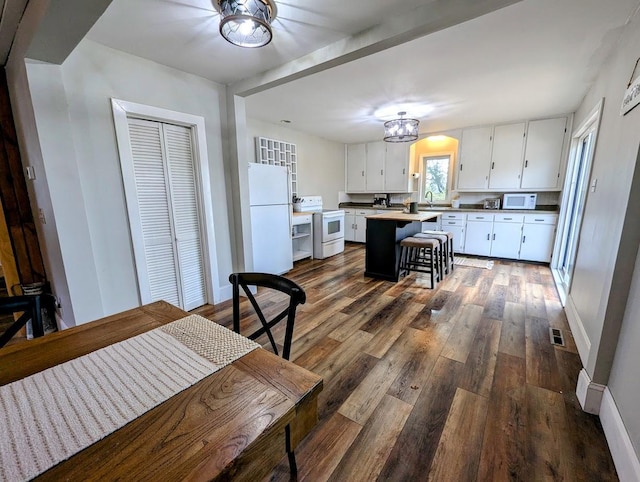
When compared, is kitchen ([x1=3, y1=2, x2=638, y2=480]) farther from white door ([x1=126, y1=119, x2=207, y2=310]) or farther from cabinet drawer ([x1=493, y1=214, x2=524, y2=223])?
cabinet drawer ([x1=493, y1=214, x2=524, y2=223])

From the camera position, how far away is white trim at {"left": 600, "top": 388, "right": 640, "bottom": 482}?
3.67 ft

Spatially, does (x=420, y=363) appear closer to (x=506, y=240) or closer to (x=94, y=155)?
(x=94, y=155)

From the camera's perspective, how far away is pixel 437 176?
566 cm

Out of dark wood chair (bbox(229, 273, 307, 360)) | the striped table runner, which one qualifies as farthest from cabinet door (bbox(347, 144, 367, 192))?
the striped table runner

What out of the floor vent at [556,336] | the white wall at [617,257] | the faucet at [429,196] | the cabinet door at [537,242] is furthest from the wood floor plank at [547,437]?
the faucet at [429,196]

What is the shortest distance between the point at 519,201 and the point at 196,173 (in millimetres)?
4969

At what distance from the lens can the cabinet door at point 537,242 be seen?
13.8ft

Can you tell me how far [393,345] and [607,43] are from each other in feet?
9.39

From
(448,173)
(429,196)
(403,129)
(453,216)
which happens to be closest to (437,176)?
(448,173)

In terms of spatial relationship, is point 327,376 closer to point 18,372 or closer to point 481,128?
point 18,372

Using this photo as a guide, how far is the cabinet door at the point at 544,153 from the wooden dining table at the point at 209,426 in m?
5.19

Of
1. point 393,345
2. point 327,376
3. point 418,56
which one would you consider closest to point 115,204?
point 327,376

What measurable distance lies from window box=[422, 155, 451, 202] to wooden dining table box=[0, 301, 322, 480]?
5.62 meters

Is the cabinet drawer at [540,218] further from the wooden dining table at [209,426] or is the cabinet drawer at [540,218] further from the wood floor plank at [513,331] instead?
the wooden dining table at [209,426]
